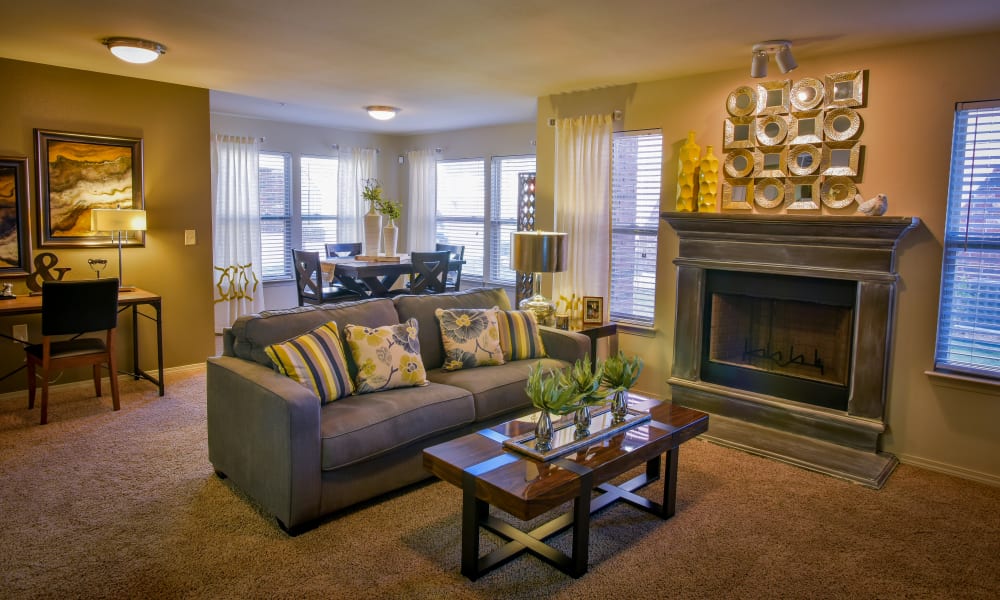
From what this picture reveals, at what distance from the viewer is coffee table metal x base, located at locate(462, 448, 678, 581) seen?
8.13 ft

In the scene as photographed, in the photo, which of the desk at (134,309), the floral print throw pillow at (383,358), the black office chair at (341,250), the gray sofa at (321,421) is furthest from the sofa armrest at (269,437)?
the black office chair at (341,250)

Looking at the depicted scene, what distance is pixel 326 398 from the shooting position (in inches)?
125

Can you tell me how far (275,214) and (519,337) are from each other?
187 inches

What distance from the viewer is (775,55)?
12.6ft

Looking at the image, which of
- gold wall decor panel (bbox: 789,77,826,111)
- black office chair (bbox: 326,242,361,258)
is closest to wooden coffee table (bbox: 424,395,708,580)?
gold wall decor panel (bbox: 789,77,826,111)

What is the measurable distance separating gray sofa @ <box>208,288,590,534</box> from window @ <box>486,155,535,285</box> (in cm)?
395

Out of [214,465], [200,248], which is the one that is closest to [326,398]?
[214,465]

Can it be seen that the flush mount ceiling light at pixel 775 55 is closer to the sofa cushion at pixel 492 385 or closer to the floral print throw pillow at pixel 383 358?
the sofa cushion at pixel 492 385

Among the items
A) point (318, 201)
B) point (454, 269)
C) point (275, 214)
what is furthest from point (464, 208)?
point (275, 214)

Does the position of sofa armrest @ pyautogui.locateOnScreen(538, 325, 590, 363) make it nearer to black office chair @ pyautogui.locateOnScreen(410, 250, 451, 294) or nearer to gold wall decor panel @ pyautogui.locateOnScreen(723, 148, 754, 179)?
gold wall decor panel @ pyautogui.locateOnScreen(723, 148, 754, 179)

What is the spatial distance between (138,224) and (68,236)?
1.77 ft

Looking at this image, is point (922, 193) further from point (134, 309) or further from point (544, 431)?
point (134, 309)

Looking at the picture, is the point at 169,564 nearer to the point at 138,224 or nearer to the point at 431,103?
the point at 138,224

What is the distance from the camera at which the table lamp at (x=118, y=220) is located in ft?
15.4
